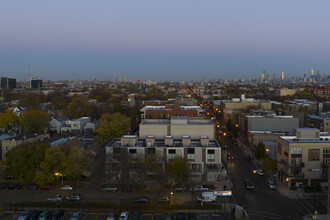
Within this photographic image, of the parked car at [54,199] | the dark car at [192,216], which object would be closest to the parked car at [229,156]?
→ the dark car at [192,216]

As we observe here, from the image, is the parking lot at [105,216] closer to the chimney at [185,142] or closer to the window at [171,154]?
the window at [171,154]

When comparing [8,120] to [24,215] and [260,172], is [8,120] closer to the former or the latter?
[24,215]

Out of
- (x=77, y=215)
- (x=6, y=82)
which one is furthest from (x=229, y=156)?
(x=6, y=82)

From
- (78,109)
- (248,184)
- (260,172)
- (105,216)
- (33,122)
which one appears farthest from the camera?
(78,109)

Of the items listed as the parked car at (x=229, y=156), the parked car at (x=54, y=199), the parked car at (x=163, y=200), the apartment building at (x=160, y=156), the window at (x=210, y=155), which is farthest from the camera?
the parked car at (x=229, y=156)

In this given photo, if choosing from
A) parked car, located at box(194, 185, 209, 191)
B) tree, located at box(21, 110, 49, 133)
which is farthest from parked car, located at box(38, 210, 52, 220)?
tree, located at box(21, 110, 49, 133)

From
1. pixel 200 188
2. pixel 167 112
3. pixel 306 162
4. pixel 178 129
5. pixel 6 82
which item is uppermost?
pixel 6 82

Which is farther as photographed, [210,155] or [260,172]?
[260,172]
